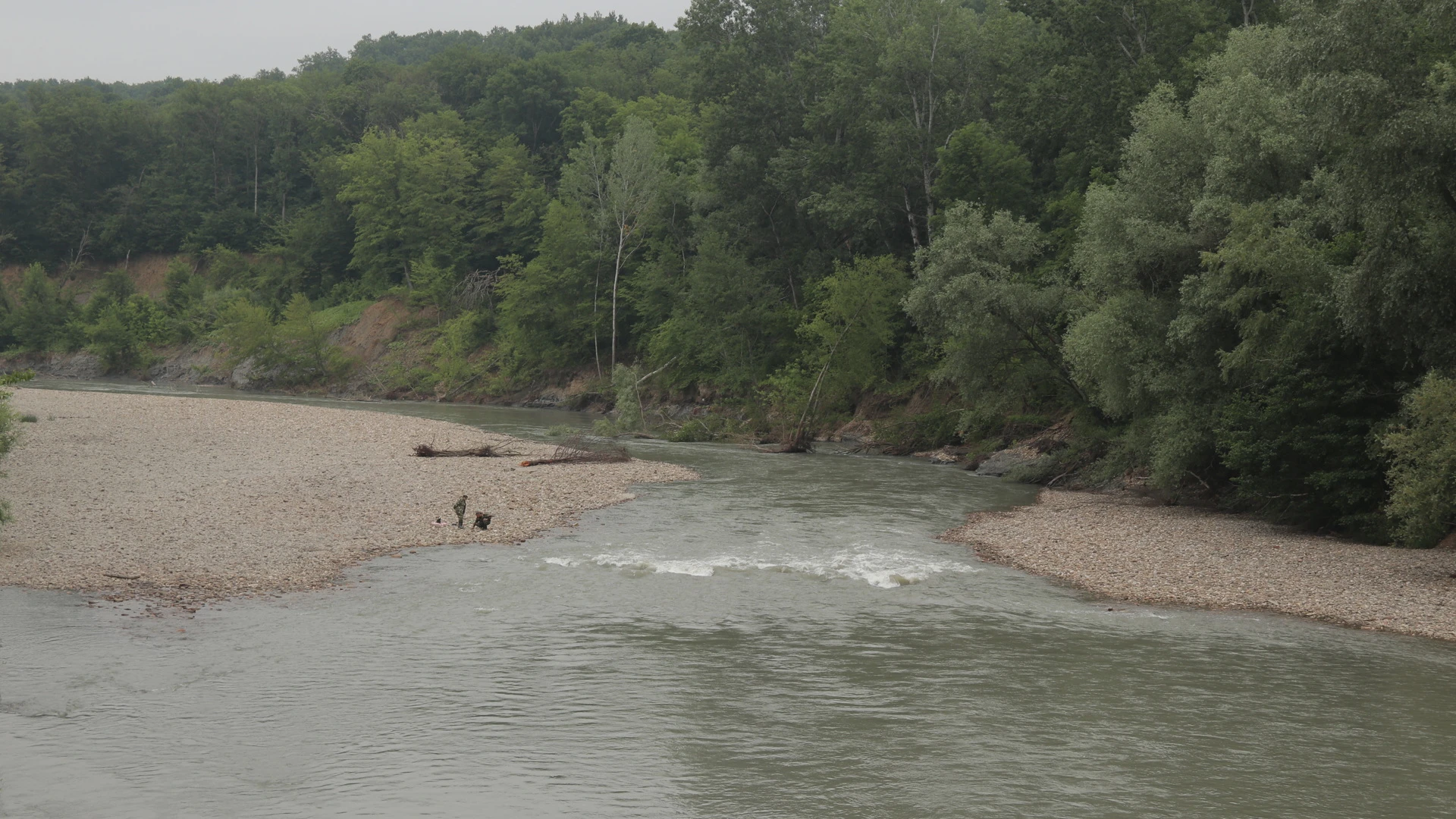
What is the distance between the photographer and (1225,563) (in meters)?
22.7

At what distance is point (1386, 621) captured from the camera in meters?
18.1

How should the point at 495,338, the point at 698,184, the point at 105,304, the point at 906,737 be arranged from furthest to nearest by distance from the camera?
the point at 105,304
the point at 495,338
the point at 698,184
the point at 906,737

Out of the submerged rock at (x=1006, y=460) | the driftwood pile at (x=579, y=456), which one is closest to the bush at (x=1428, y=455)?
the submerged rock at (x=1006, y=460)

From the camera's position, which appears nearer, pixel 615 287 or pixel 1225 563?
pixel 1225 563

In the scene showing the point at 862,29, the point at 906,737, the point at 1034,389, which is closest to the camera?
the point at 906,737

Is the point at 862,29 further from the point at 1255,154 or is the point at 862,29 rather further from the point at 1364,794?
the point at 1364,794

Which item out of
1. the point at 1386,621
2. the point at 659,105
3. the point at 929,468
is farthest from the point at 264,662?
the point at 659,105

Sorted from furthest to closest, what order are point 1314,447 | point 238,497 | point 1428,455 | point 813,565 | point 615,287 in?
point 615,287 → point 238,497 → point 1314,447 → point 813,565 → point 1428,455

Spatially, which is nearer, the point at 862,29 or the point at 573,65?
the point at 862,29

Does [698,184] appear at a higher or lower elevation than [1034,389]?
higher

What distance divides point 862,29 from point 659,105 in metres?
37.9

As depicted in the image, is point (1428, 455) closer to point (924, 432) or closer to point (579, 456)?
point (579, 456)

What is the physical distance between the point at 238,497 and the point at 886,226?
1555 inches

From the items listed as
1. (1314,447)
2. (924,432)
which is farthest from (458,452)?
(1314,447)
